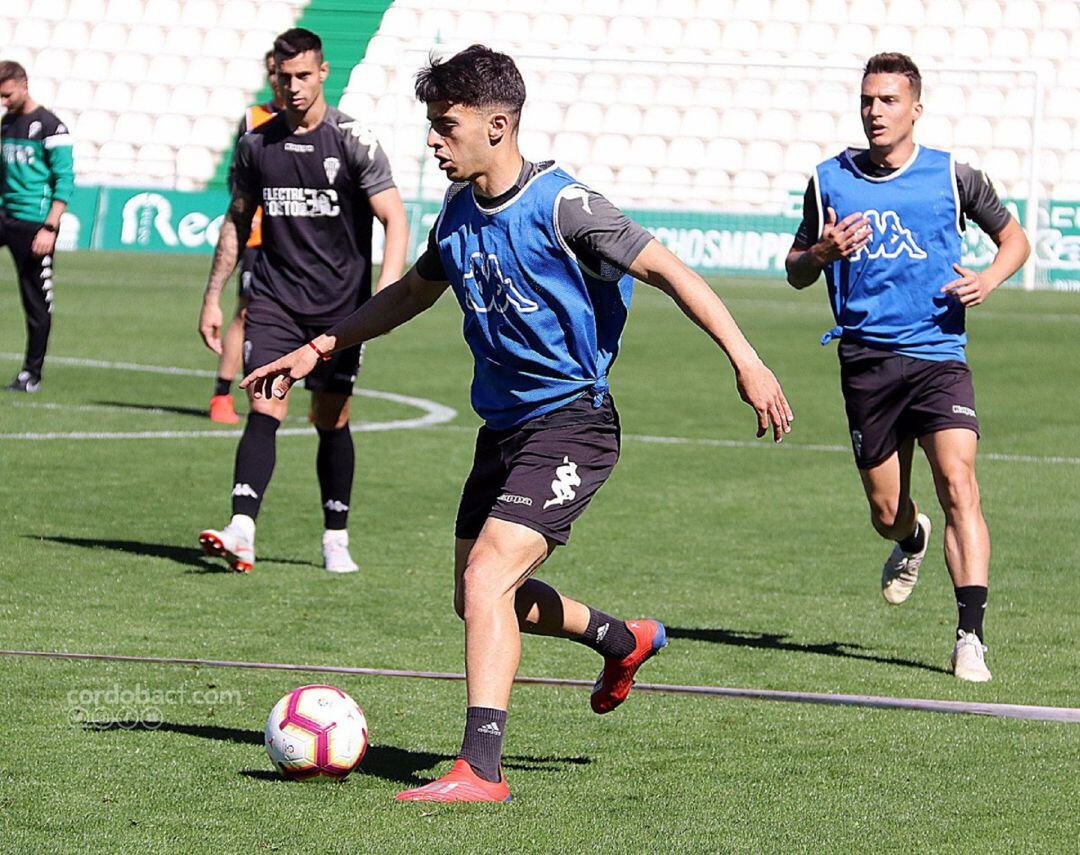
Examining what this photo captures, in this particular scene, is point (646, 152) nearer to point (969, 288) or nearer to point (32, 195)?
point (32, 195)

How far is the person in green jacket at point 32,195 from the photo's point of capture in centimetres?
1343

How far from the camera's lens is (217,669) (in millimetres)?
5977

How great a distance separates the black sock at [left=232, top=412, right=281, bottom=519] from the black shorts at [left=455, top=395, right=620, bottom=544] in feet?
9.39

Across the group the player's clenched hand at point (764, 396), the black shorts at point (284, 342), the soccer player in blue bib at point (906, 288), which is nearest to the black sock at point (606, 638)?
the player's clenched hand at point (764, 396)

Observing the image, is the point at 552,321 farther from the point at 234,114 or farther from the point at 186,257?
the point at 234,114

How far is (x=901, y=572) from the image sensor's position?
7184 mm

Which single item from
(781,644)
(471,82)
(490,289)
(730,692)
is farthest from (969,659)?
(471,82)

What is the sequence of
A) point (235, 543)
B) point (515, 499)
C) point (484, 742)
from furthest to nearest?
point (235, 543), point (515, 499), point (484, 742)

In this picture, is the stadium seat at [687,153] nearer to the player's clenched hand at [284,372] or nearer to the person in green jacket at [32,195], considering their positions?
the person in green jacket at [32,195]

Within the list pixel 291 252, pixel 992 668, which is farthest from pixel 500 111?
pixel 291 252

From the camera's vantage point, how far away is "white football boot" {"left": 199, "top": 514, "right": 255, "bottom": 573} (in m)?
7.45

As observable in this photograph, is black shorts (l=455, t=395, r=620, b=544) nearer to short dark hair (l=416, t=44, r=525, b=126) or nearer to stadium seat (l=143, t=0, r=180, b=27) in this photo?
short dark hair (l=416, t=44, r=525, b=126)

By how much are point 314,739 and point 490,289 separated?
1.25m

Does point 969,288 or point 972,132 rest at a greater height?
point 972,132
